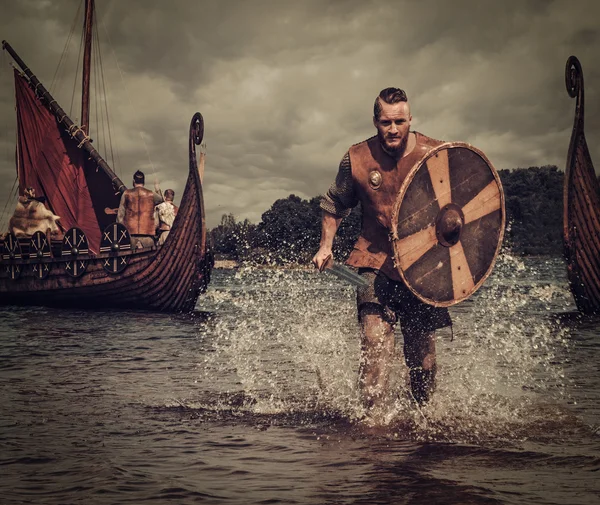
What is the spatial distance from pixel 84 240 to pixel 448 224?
16777 millimetres

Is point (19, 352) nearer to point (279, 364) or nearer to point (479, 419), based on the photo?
point (279, 364)

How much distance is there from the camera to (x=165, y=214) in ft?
62.9

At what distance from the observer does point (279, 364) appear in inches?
340

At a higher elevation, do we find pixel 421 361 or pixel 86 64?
pixel 86 64

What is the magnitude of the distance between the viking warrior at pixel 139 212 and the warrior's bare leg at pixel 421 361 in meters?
13.0

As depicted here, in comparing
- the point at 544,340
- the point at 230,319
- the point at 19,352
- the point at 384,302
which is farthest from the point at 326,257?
the point at 230,319

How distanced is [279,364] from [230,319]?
9349 mm

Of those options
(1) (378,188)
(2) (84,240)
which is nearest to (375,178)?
(1) (378,188)

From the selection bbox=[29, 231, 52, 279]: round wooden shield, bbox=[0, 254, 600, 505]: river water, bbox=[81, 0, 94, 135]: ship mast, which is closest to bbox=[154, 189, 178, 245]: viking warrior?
bbox=[29, 231, 52, 279]: round wooden shield

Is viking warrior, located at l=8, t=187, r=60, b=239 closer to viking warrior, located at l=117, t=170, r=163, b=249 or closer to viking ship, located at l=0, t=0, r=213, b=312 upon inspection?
viking ship, located at l=0, t=0, r=213, b=312

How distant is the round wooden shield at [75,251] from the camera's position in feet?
65.7

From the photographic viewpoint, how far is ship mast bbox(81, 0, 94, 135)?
26.5 m

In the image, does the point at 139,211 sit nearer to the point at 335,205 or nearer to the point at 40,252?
the point at 40,252

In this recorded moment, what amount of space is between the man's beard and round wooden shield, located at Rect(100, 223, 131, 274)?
566 inches
